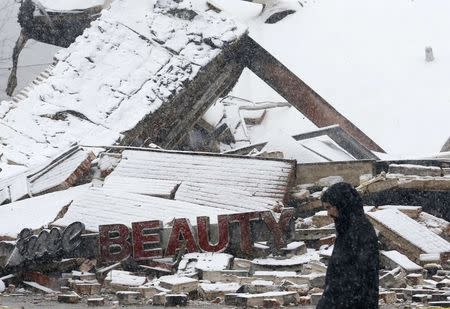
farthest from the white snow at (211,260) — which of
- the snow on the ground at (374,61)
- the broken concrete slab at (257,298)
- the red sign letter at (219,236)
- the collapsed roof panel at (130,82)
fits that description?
the snow on the ground at (374,61)

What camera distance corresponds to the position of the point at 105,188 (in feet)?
36.0

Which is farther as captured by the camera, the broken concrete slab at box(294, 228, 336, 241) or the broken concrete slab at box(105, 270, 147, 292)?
the broken concrete slab at box(294, 228, 336, 241)

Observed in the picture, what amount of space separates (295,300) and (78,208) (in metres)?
3.34

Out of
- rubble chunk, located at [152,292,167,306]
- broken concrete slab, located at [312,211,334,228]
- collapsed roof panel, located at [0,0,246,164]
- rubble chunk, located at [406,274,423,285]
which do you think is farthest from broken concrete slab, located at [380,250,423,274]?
collapsed roof panel, located at [0,0,246,164]

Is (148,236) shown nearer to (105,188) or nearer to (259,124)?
(105,188)

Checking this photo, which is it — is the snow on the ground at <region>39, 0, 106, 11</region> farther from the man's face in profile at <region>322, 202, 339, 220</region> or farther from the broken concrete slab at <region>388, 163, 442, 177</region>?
the man's face in profile at <region>322, 202, 339, 220</region>

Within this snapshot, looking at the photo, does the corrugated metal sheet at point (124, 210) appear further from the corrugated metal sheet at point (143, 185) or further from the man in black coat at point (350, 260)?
the man in black coat at point (350, 260)

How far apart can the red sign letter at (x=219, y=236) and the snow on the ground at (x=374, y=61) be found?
7346 mm

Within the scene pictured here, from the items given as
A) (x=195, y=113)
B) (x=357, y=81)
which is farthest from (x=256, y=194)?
(x=357, y=81)

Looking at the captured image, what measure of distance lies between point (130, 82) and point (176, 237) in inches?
192

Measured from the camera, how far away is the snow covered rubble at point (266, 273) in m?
8.20

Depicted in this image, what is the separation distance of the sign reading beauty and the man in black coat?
469 cm

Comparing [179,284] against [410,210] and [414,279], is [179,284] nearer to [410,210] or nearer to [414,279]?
[414,279]

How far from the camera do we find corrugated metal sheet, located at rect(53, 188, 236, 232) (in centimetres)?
1025
